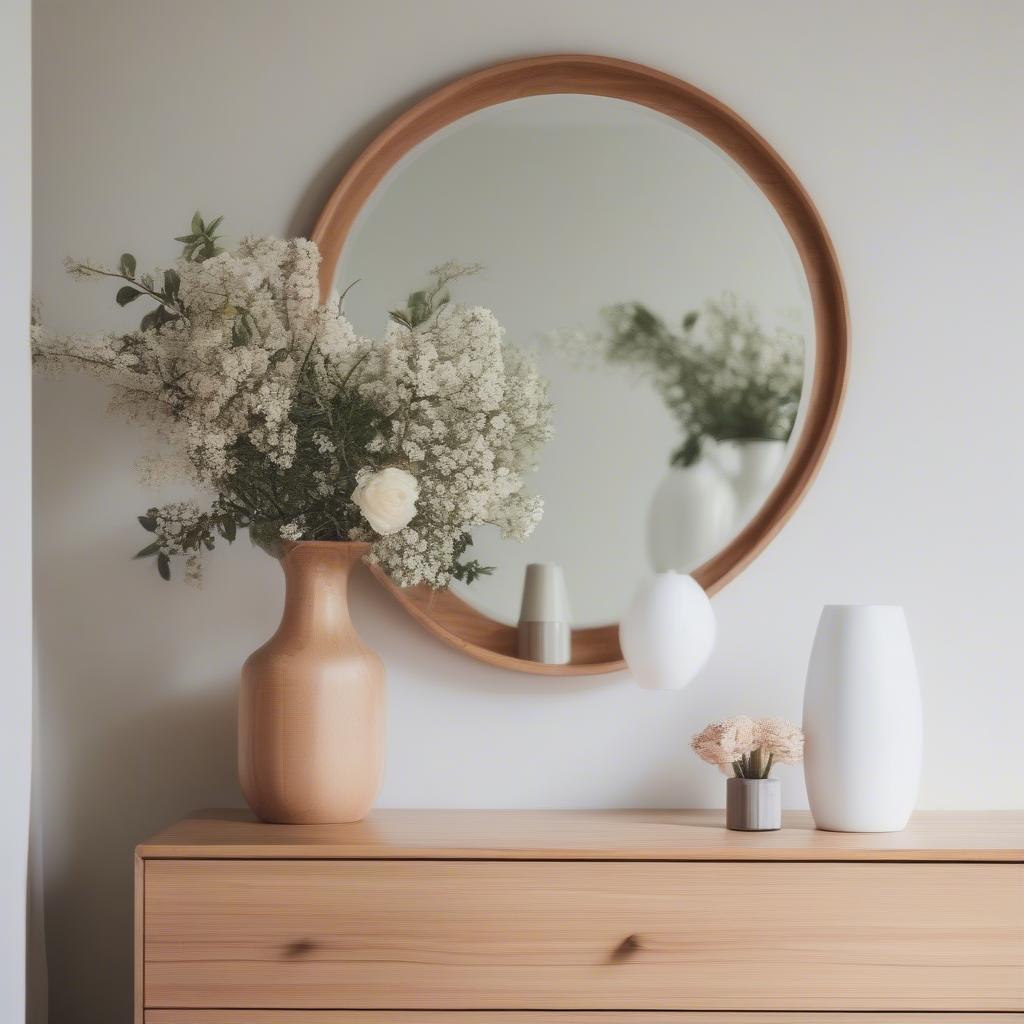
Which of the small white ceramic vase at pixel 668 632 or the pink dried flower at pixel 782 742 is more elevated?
the small white ceramic vase at pixel 668 632

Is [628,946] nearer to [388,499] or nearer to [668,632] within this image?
[668,632]

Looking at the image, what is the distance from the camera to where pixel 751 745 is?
1.55m

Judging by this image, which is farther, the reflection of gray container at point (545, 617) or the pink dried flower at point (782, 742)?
the reflection of gray container at point (545, 617)

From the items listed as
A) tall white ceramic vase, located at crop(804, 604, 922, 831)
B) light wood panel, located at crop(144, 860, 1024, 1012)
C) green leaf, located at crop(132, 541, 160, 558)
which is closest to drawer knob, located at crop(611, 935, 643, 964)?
light wood panel, located at crop(144, 860, 1024, 1012)

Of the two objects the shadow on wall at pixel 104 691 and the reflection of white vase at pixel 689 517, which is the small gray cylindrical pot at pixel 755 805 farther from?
the shadow on wall at pixel 104 691

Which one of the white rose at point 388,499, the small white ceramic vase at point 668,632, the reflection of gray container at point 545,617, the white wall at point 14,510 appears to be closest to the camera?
the white wall at point 14,510

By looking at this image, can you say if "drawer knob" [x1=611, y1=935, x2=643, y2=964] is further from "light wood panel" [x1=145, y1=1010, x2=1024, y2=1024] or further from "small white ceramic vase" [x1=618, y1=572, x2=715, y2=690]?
"small white ceramic vase" [x1=618, y1=572, x2=715, y2=690]

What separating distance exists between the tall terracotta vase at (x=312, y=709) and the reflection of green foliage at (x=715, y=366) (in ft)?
1.92

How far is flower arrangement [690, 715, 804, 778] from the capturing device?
5.06 feet

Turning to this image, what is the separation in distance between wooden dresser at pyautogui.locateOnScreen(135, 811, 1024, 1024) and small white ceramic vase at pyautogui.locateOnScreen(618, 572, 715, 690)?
342 millimetres

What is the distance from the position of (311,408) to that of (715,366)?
684 mm

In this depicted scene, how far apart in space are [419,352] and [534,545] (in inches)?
16.8

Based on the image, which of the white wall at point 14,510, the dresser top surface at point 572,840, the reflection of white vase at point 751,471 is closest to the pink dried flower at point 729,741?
the dresser top surface at point 572,840

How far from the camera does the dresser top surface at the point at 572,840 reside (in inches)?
55.1
